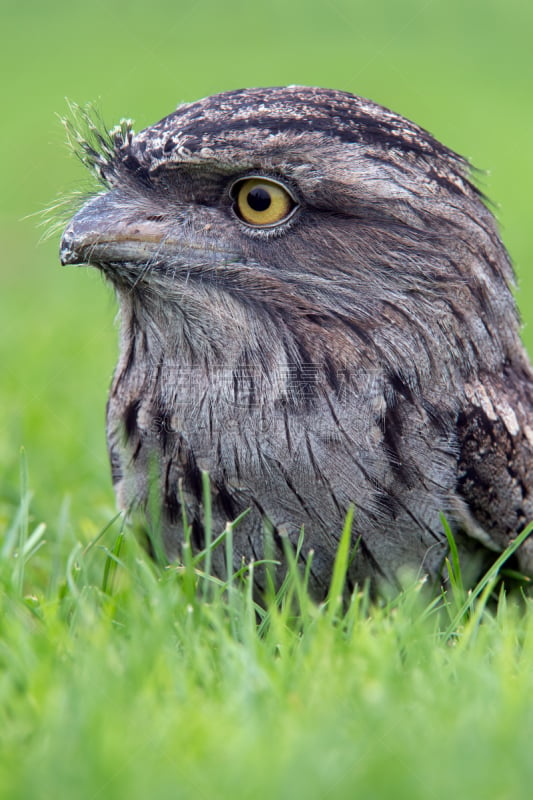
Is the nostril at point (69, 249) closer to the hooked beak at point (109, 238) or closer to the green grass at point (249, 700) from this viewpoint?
the hooked beak at point (109, 238)

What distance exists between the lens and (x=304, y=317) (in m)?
3.08

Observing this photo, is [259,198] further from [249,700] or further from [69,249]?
[249,700]

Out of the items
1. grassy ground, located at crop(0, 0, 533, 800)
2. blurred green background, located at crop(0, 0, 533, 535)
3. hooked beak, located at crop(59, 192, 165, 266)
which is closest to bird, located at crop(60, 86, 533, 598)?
hooked beak, located at crop(59, 192, 165, 266)

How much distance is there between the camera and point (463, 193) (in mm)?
3256

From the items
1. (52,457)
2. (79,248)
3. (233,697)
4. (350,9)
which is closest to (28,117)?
(350,9)

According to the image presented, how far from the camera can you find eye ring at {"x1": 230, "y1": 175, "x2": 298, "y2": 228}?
120 inches

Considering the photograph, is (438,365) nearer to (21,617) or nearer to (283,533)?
(283,533)

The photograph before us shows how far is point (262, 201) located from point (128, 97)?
19010mm

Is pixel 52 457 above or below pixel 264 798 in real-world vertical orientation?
below

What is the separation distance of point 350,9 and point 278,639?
24.9 meters

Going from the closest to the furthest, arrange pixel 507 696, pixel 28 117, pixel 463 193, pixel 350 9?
pixel 507 696, pixel 463 193, pixel 28 117, pixel 350 9

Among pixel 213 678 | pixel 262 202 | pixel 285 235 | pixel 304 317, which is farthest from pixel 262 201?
pixel 213 678

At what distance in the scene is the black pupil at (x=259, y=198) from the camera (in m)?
3.05

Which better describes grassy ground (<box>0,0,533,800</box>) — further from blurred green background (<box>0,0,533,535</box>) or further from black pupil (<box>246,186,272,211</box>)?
black pupil (<box>246,186,272,211</box>)
